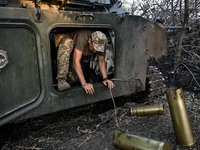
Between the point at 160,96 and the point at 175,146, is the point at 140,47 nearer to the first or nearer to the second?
the point at 160,96

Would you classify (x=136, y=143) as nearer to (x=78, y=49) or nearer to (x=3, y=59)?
(x=78, y=49)

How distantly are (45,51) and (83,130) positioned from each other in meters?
1.31

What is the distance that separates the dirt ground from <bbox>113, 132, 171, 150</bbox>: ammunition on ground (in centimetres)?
21

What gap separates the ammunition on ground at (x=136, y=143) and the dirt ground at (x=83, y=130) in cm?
21

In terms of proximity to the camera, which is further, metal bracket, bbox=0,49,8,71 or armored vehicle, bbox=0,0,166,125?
armored vehicle, bbox=0,0,166,125

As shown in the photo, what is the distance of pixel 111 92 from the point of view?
10.1ft

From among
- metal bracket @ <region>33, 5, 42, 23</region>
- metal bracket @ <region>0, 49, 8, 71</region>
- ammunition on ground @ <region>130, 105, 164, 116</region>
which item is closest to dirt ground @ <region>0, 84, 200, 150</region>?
ammunition on ground @ <region>130, 105, 164, 116</region>

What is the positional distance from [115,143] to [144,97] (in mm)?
1950

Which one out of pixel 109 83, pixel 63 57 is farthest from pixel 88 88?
pixel 63 57

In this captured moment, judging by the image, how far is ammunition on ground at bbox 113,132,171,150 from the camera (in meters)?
1.90

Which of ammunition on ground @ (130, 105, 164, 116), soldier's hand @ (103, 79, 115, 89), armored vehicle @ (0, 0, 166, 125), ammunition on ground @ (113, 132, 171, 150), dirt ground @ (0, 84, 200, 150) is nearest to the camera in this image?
ammunition on ground @ (113, 132, 171, 150)

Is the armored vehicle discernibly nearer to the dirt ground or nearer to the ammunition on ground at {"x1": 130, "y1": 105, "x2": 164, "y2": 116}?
the ammunition on ground at {"x1": 130, "y1": 105, "x2": 164, "y2": 116}

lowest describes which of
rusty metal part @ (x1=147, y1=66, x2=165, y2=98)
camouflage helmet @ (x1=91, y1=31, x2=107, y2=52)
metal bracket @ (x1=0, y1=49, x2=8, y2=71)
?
rusty metal part @ (x1=147, y1=66, x2=165, y2=98)

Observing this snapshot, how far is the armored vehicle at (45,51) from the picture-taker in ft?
7.11
